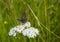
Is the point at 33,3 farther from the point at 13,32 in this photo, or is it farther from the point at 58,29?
the point at 58,29

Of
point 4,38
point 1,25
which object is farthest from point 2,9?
point 4,38

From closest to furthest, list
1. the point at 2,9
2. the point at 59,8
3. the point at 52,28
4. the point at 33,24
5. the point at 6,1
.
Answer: the point at 6,1
the point at 33,24
the point at 52,28
the point at 59,8
the point at 2,9

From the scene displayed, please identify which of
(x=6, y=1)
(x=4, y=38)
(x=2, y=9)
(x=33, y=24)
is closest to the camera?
(x=6, y=1)

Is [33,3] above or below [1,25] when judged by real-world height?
below

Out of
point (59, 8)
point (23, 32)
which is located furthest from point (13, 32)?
point (59, 8)

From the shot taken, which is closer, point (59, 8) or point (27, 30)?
point (27, 30)

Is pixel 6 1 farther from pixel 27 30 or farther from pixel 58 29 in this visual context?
pixel 58 29

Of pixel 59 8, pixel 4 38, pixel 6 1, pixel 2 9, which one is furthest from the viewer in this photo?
pixel 2 9

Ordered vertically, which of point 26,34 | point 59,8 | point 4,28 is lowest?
point 26,34

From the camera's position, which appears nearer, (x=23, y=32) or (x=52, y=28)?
Answer: (x=23, y=32)
